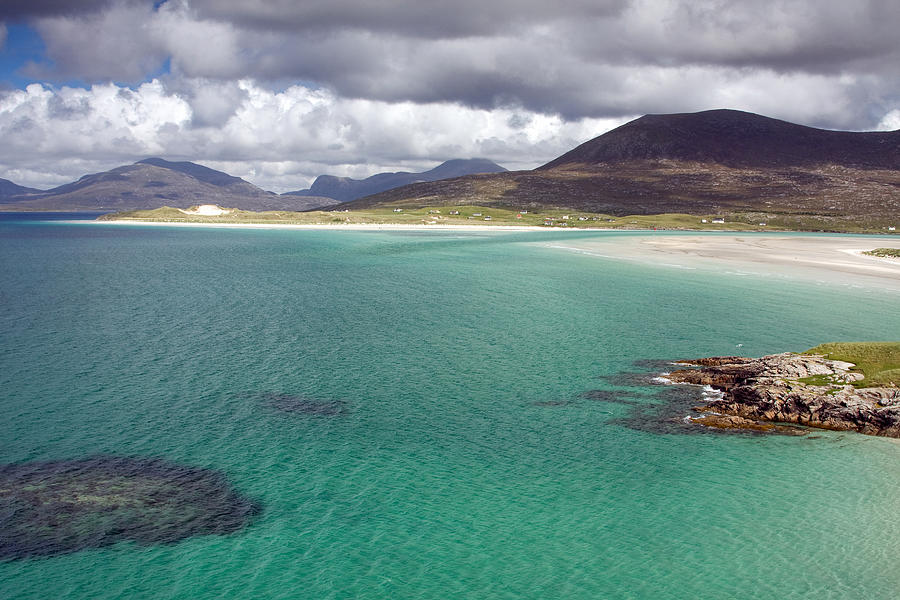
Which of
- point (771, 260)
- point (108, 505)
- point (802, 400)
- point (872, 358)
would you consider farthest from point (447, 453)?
point (771, 260)

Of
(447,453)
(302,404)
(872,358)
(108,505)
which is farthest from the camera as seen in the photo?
(872,358)

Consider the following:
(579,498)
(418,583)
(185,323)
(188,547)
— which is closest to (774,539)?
(579,498)

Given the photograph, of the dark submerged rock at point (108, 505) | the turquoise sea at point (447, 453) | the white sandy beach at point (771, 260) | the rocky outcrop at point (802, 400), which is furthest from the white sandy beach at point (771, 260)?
the dark submerged rock at point (108, 505)

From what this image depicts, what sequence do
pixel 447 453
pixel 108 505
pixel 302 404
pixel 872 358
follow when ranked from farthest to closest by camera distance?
pixel 872 358, pixel 302 404, pixel 447 453, pixel 108 505

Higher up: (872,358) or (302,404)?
(872,358)

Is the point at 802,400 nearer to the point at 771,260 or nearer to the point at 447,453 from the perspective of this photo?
the point at 447,453

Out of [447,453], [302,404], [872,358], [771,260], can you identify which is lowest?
[447,453]
